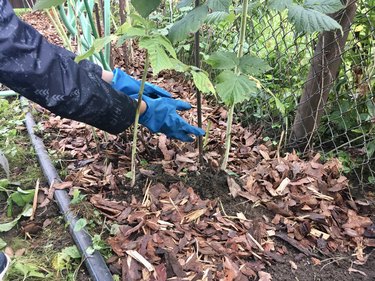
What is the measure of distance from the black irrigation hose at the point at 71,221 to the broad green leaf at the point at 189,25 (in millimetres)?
735

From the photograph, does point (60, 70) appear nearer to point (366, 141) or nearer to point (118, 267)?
point (118, 267)

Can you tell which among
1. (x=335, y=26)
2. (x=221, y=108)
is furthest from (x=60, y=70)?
(x=221, y=108)

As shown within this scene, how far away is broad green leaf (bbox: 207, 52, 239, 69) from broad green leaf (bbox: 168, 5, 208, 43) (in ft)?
0.46

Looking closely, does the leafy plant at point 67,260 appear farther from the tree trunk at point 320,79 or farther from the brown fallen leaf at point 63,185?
the tree trunk at point 320,79

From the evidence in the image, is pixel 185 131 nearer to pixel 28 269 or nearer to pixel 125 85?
pixel 125 85

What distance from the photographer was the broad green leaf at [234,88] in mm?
1146

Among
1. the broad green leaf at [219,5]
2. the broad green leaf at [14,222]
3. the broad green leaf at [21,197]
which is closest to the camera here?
the broad green leaf at [219,5]

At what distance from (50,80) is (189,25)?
1.57ft

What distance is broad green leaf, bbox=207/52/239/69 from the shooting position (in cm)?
127

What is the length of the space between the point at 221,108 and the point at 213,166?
667mm

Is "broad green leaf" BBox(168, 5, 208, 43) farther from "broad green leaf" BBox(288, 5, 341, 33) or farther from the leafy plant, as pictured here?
the leafy plant

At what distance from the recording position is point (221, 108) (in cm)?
226

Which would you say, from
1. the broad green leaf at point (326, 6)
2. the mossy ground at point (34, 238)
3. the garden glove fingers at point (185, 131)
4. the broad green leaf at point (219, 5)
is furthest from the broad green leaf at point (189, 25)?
the mossy ground at point (34, 238)

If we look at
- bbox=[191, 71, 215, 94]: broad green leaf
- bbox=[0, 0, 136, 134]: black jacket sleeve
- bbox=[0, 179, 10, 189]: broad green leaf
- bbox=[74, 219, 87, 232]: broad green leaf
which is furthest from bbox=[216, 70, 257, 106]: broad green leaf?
bbox=[0, 179, 10, 189]: broad green leaf
